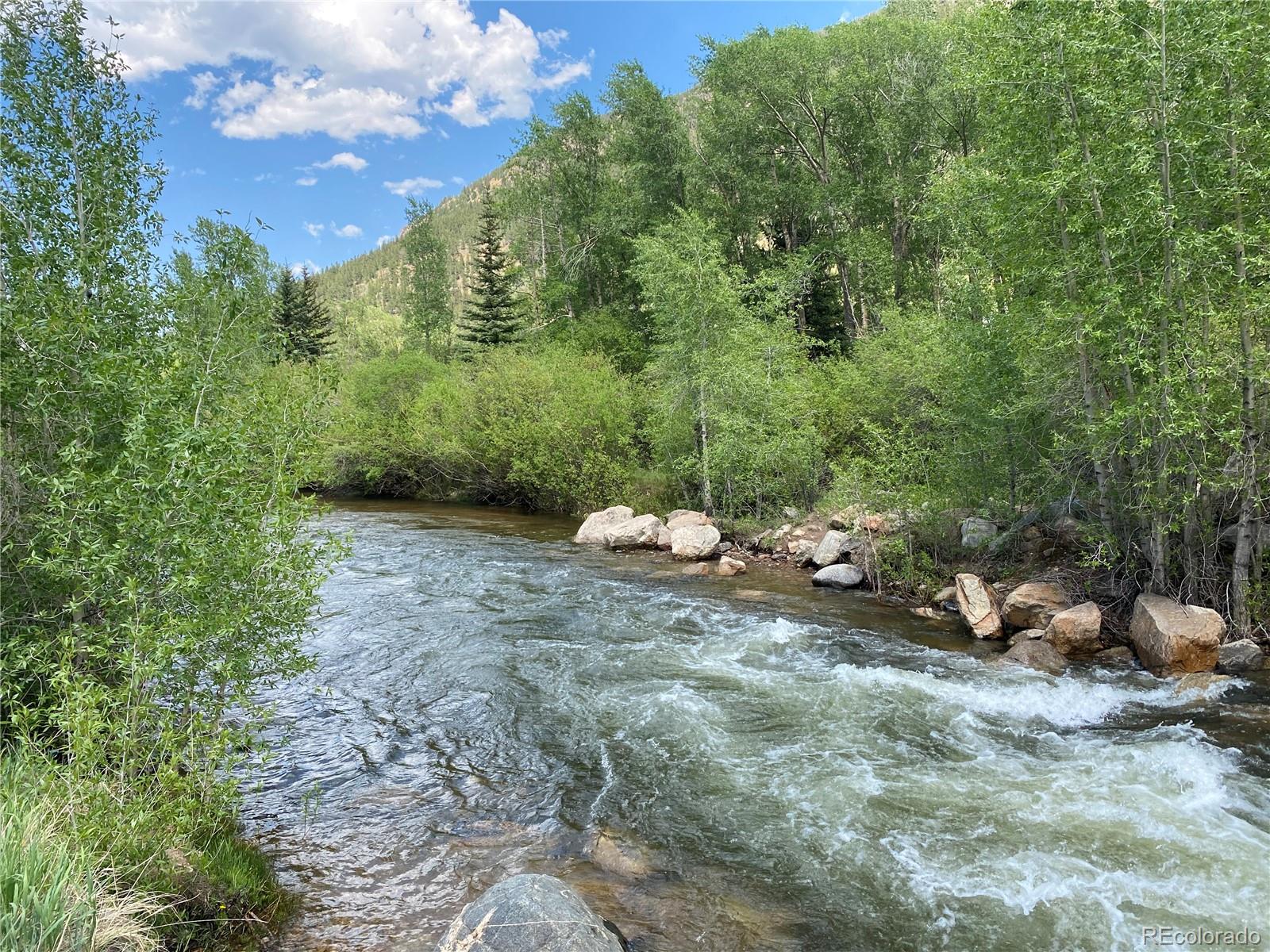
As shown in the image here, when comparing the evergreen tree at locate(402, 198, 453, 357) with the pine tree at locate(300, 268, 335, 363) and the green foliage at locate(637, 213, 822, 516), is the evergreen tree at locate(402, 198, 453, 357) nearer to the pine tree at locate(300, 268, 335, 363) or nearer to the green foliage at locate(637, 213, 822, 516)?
the pine tree at locate(300, 268, 335, 363)

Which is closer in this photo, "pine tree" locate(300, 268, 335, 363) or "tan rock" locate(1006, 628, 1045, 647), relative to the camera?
"tan rock" locate(1006, 628, 1045, 647)

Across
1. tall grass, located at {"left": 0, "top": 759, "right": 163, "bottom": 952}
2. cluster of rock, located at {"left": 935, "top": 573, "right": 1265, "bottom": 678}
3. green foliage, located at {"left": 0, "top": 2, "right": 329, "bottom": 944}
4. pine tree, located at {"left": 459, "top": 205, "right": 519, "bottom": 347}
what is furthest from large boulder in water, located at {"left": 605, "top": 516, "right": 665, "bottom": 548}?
pine tree, located at {"left": 459, "top": 205, "right": 519, "bottom": 347}

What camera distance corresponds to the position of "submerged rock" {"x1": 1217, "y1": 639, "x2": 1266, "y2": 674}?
10.2 m

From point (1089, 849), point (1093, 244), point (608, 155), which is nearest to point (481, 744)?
point (1089, 849)

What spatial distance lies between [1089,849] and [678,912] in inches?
151

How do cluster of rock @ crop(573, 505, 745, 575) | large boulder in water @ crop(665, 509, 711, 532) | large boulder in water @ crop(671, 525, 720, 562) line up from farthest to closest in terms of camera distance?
large boulder in water @ crop(665, 509, 711, 532)
large boulder in water @ crop(671, 525, 720, 562)
cluster of rock @ crop(573, 505, 745, 575)

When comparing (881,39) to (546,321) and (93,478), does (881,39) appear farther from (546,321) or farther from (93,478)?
(93,478)

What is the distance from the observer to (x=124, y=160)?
7.44 m

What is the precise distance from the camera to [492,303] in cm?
4728

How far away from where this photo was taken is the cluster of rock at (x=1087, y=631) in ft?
33.7

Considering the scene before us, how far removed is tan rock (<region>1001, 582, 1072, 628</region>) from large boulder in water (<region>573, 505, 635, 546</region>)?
40.1 ft

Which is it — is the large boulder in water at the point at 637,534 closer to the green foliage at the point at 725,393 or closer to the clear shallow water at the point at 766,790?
the green foliage at the point at 725,393

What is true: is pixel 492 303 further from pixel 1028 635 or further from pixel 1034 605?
pixel 1028 635

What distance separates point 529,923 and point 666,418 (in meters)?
19.8
